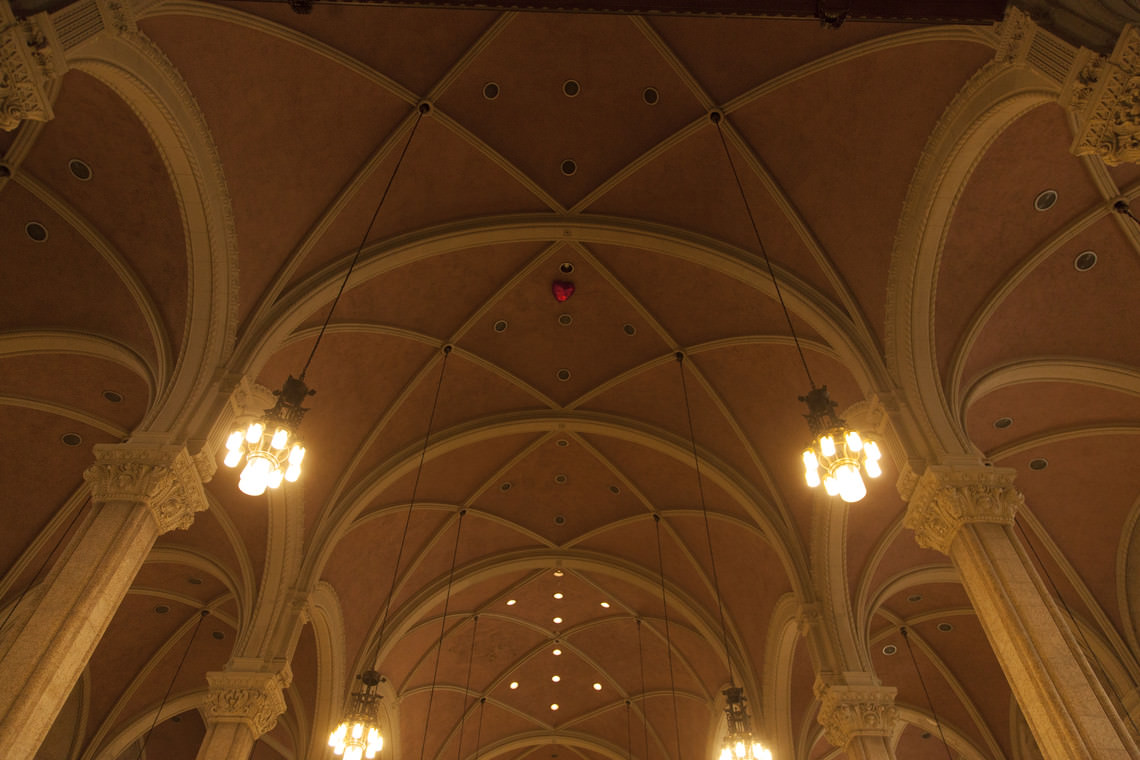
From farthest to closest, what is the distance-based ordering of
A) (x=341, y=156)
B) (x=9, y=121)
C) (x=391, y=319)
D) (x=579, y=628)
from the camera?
(x=579, y=628)
(x=391, y=319)
(x=341, y=156)
(x=9, y=121)

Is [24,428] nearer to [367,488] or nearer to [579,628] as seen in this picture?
[367,488]

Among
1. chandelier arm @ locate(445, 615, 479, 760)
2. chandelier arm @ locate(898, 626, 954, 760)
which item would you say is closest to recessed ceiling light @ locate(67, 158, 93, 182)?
chandelier arm @ locate(445, 615, 479, 760)

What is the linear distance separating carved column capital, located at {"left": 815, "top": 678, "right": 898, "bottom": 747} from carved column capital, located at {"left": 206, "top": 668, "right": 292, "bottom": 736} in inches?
320

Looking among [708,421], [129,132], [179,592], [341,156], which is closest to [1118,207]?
[708,421]

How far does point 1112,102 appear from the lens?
217 inches

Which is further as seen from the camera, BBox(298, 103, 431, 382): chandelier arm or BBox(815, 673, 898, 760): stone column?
BBox(815, 673, 898, 760): stone column

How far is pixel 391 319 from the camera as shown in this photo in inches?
487

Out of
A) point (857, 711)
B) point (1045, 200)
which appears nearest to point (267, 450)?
point (857, 711)

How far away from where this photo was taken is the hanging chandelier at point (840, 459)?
6.89m

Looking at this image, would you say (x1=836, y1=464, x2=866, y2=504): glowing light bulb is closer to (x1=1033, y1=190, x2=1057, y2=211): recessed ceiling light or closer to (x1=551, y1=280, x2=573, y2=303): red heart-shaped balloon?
(x1=1033, y1=190, x2=1057, y2=211): recessed ceiling light

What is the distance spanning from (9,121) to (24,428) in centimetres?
929

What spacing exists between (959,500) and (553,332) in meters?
7.36

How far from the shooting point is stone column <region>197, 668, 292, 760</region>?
34.4 feet

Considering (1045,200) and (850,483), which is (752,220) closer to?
(1045,200)
